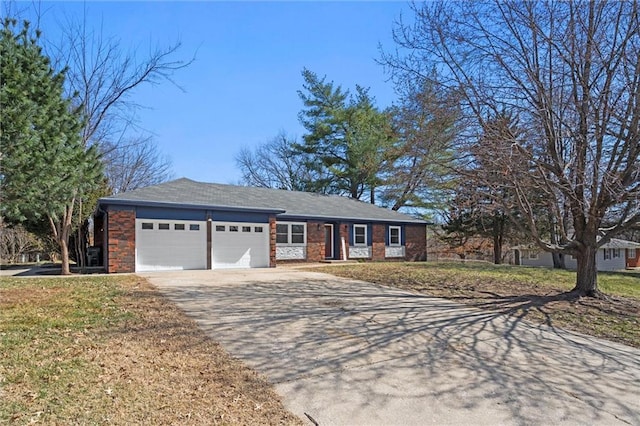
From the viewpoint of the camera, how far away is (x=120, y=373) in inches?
165

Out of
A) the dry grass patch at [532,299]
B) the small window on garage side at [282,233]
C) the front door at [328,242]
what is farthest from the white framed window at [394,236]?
the dry grass patch at [532,299]

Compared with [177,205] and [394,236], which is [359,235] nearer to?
[394,236]

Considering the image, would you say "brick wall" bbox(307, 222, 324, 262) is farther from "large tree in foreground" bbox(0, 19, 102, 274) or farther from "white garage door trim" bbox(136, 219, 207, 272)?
"large tree in foreground" bbox(0, 19, 102, 274)

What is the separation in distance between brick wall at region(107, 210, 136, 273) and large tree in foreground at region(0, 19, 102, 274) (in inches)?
170

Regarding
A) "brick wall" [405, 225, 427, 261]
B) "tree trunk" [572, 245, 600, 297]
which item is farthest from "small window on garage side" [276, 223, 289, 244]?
"tree trunk" [572, 245, 600, 297]

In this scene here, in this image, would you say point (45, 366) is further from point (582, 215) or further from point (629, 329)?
point (582, 215)

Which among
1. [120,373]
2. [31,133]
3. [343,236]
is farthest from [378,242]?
[120,373]

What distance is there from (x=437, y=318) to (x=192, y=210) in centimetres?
1134

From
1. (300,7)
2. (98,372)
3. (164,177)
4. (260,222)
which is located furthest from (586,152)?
(164,177)

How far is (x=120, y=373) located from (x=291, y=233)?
1571 centimetres

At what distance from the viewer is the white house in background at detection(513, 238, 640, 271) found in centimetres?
3288

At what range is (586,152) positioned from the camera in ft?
27.2

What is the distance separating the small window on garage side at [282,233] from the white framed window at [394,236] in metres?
6.42

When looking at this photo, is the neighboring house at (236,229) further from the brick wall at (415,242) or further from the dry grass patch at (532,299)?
the dry grass patch at (532,299)
